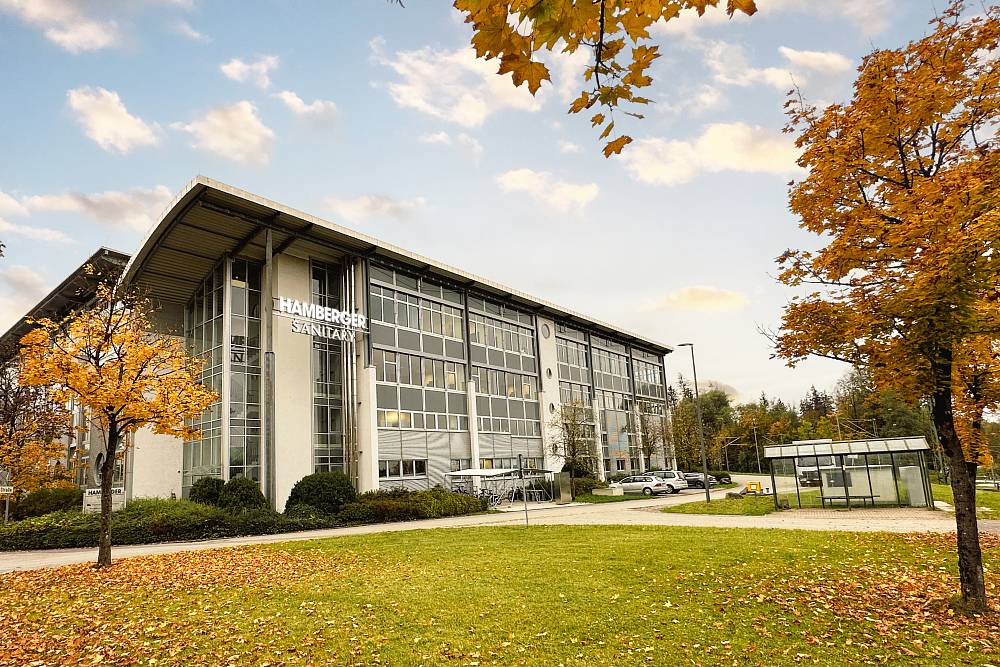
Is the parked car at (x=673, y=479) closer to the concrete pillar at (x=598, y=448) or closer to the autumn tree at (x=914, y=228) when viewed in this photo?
the concrete pillar at (x=598, y=448)

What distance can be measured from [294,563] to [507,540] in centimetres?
577

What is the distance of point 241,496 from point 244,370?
26.0 feet

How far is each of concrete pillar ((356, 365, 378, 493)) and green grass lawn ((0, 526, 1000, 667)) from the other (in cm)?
1754

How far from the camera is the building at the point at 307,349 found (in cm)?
3008

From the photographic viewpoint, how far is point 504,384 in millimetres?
43281

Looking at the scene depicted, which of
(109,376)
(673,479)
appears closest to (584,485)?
(673,479)

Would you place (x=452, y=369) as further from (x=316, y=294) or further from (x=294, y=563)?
(x=294, y=563)

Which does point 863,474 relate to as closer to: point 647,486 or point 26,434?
point 647,486

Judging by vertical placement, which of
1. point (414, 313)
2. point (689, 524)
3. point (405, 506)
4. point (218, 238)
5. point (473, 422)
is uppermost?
point (218, 238)

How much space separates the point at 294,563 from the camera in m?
14.0

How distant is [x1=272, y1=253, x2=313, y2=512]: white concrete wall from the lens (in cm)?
3016

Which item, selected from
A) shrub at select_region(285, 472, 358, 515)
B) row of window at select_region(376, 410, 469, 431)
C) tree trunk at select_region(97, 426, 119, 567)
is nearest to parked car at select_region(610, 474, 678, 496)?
row of window at select_region(376, 410, 469, 431)

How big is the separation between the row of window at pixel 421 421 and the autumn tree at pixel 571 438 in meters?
9.57

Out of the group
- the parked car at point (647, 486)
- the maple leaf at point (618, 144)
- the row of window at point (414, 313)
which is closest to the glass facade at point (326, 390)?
the row of window at point (414, 313)
